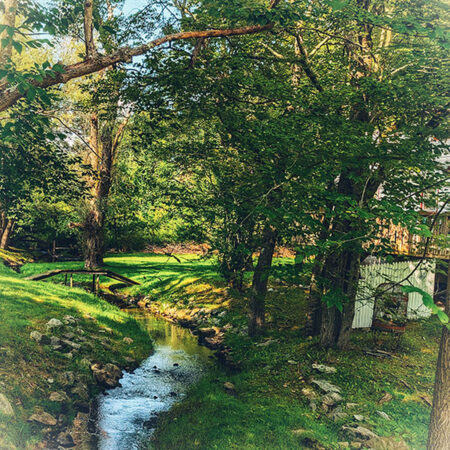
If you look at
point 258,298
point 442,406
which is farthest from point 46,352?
point 442,406

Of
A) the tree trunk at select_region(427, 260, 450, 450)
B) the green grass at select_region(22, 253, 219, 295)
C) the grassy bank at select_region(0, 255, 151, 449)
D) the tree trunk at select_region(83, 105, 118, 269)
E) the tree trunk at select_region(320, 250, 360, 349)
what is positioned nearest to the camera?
the tree trunk at select_region(427, 260, 450, 450)

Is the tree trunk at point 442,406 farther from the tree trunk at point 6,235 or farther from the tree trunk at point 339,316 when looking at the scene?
the tree trunk at point 6,235

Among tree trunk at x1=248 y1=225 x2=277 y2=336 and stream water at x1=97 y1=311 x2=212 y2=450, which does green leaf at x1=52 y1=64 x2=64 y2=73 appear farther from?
tree trunk at x1=248 y1=225 x2=277 y2=336

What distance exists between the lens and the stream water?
23.3ft

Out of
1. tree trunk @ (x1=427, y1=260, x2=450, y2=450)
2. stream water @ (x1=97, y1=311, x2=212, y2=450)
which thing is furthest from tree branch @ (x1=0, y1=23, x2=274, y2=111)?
tree trunk @ (x1=427, y1=260, x2=450, y2=450)

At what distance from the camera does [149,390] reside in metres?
9.04

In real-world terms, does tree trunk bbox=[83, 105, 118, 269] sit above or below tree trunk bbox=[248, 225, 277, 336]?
above

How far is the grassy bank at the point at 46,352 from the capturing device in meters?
6.60

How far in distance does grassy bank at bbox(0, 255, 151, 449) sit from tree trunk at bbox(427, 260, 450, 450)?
246 inches

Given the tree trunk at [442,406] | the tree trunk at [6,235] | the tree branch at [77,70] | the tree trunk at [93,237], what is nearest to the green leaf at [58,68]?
the tree branch at [77,70]

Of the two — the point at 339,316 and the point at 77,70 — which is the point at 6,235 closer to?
the point at 77,70

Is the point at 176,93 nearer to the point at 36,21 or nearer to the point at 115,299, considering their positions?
the point at 36,21

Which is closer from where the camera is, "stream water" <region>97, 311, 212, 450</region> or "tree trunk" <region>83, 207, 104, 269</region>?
"stream water" <region>97, 311, 212, 450</region>

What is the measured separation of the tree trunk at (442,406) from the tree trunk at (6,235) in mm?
21416
